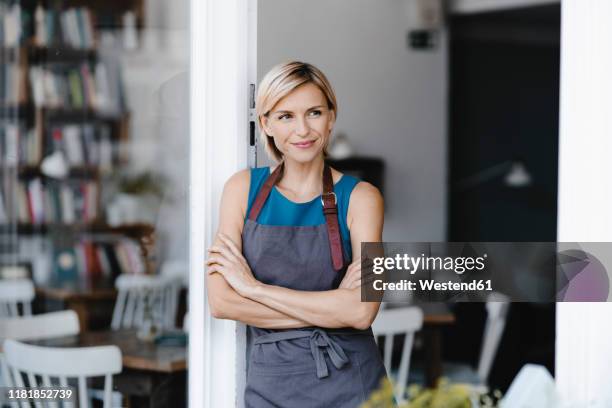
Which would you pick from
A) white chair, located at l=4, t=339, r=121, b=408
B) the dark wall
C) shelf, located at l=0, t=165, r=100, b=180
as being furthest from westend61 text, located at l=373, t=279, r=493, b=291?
the dark wall

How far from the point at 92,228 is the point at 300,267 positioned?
3.46 metres

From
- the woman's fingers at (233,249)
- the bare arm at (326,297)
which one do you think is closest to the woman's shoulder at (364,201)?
the bare arm at (326,297)

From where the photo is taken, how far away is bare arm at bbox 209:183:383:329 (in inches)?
84.7

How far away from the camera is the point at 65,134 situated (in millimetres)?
5281

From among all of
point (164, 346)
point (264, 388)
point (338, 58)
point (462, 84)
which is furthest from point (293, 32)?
point (462, 84)

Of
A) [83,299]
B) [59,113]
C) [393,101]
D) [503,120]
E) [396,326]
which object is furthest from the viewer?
[503,120]

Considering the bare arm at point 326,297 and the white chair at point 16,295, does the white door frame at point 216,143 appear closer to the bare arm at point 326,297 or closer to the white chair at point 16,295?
the bare arm at point 326,297

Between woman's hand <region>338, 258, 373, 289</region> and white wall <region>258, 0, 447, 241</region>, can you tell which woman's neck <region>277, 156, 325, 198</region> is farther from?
white wall <region>258, 0, 447, 241</region>

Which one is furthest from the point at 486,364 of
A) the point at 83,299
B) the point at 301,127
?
the point at 301,127

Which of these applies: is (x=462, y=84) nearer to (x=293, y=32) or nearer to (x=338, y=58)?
(x=338, y=58)

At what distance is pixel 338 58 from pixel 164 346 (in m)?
2.77

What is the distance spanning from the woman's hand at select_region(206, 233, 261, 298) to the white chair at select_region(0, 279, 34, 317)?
1.87m

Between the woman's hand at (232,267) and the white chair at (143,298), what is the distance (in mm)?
1987

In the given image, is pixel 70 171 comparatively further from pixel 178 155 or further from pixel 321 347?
pixel 321 347
